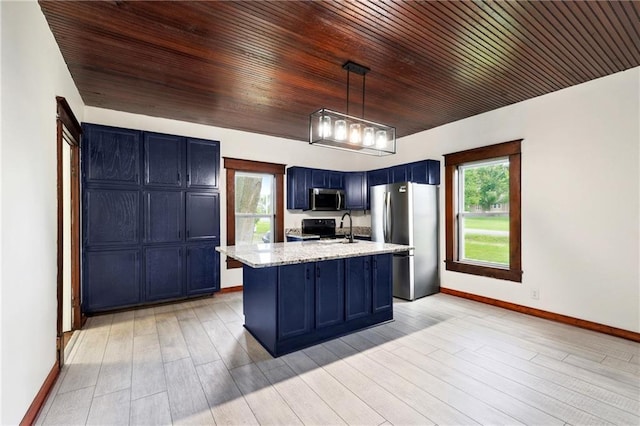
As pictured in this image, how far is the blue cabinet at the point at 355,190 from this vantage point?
19.2ft

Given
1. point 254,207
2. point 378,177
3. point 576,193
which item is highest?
point 378,177

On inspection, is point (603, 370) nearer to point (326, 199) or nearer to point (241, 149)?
point (326, 199)

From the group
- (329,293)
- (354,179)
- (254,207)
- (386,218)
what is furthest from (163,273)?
(354,179)

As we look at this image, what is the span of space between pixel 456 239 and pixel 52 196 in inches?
191

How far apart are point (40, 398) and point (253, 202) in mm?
3622

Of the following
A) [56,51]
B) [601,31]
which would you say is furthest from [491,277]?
[56,51]

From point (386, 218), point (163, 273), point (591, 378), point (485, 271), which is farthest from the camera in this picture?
point (386, 218)

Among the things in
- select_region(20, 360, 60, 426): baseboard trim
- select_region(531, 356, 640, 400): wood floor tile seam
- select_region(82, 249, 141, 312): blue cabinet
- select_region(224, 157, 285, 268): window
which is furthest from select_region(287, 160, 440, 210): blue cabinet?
select_region(20, 360, 60, 426): baseboard trim

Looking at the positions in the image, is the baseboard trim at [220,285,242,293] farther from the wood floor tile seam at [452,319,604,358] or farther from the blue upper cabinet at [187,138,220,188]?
the wood floor tile seam at [452,319,604,358]

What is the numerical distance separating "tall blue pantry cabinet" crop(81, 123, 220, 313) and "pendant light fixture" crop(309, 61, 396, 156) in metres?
2.21

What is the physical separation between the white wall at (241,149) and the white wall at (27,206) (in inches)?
70.2

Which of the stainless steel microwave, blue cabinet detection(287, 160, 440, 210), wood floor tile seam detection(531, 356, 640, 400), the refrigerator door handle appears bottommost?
wood floor tile seam detection(531, 356, 640, 400)

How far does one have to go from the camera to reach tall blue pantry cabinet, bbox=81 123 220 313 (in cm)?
352

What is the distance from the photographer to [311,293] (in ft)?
9.30
